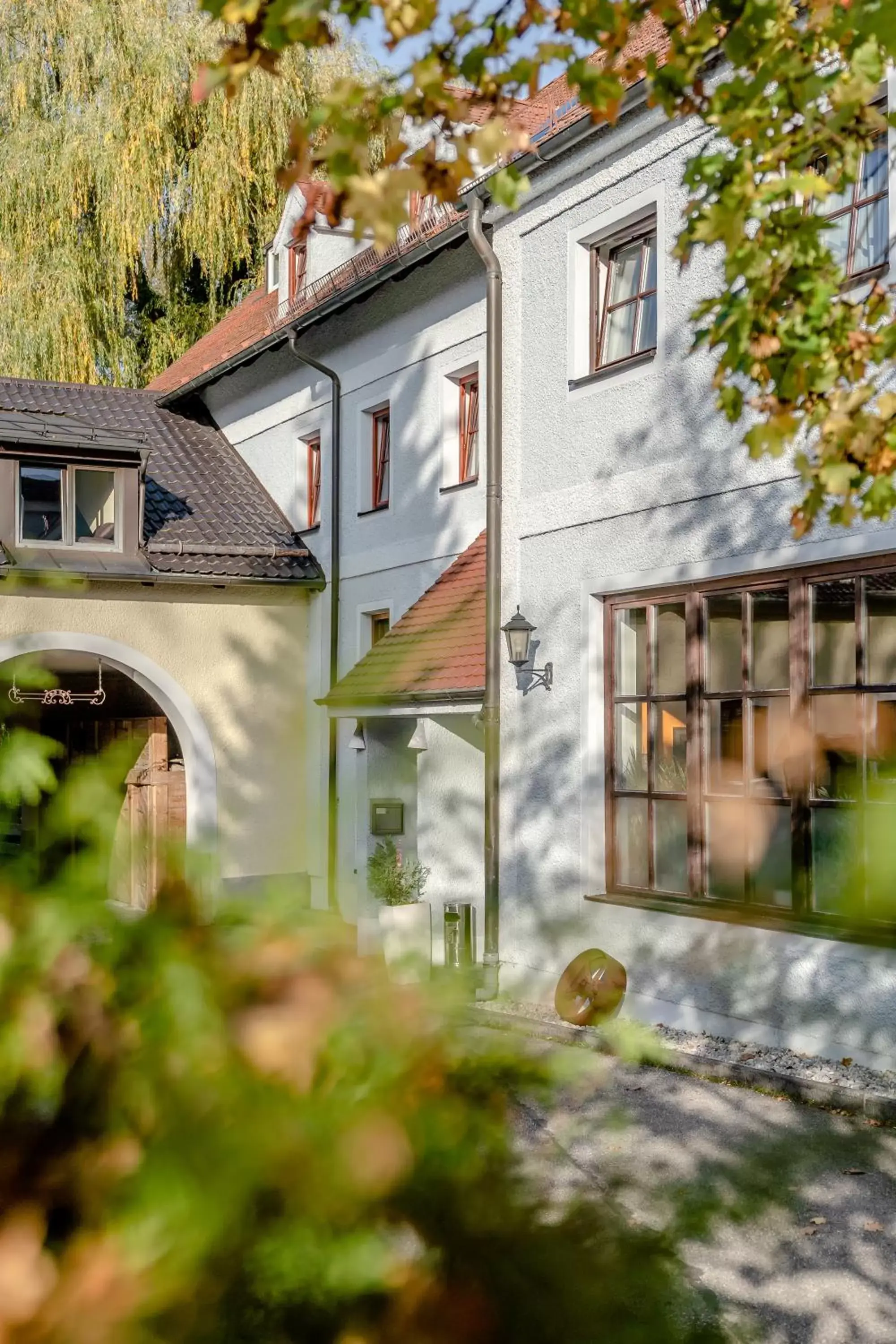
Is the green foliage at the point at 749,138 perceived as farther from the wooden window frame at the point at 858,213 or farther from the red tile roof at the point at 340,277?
the wooden window frame at the point at 858,213

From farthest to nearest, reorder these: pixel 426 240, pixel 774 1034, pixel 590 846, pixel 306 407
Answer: pixel 306 407
pixel 426 240
pixel 590 846
pixel 774 1034

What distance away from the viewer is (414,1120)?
1.03 meters

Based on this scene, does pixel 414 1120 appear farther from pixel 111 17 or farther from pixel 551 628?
pixel 111 17

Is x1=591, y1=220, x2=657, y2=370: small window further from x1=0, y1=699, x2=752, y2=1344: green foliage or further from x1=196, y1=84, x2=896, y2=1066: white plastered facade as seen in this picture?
x1=0, y1=699, x2=752, y2=1344: green foliage

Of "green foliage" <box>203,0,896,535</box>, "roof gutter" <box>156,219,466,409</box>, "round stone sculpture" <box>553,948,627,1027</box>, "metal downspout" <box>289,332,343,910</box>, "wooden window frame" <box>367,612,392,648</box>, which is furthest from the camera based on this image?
"metal downspout" <box>289,332,343,910</box>

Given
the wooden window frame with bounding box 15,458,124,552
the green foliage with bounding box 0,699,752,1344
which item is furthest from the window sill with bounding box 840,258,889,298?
the wooden window frame with bounding box 15,458,124,552

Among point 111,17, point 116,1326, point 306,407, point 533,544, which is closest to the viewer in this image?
point 116,1326

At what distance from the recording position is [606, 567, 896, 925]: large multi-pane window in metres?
7.41

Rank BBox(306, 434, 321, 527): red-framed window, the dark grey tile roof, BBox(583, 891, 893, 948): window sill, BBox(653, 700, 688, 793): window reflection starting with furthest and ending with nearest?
BBox(306, 434, 321, 527): red-framed window, the dark grey tile roof, BBox(653, 700, 688, 793): window reflection, BBox(583, 891, 893, 948): window sill

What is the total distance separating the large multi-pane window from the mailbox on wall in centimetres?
389

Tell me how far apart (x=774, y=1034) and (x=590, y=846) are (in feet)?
6.25

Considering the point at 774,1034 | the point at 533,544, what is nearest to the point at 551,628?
the point at 533,544

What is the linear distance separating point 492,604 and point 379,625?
4204 mm

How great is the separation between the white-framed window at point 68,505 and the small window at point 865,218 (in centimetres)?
839
